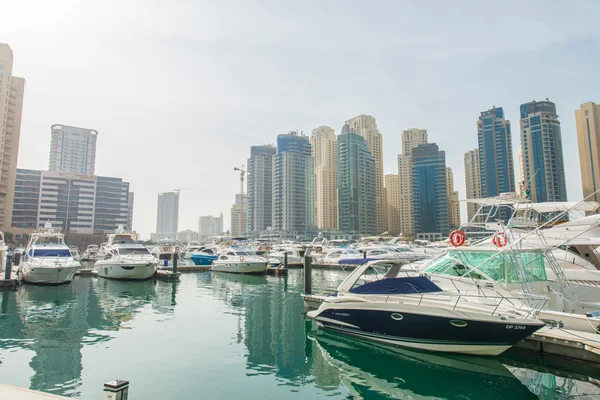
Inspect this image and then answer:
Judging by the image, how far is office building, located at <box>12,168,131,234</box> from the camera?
406 ft

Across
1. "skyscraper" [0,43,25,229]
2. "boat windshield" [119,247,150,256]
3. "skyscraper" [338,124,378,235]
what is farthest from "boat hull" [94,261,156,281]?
"skyscraper" [338,124,378,235]

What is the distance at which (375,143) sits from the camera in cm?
17825

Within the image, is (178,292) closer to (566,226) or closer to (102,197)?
(566,226)

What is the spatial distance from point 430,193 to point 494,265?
5854 inches

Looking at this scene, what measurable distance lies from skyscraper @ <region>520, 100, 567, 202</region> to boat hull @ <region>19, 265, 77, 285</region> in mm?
121167

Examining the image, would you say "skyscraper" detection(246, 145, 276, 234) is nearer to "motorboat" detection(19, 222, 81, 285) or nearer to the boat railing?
"motorboat" detection(19, 222, 81, 285)

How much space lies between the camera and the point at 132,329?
1471 centimetres

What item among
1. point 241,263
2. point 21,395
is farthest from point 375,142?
point 21,395

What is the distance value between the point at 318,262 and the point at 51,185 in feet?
383

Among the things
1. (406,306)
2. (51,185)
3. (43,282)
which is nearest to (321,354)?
(406,306)

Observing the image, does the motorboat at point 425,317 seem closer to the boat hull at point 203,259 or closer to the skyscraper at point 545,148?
the boat hull at point 203,259

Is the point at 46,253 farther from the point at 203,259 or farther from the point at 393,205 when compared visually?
the point at 393,205

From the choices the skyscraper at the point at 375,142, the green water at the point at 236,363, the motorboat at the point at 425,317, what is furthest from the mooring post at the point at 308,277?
the skyscraper at the point at 375,142

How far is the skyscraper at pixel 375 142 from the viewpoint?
17288 cm
